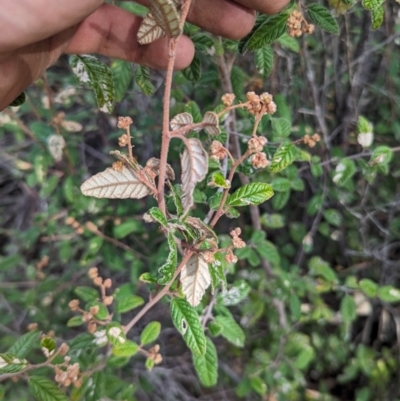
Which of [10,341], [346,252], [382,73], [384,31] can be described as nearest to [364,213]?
Result: [346,252]

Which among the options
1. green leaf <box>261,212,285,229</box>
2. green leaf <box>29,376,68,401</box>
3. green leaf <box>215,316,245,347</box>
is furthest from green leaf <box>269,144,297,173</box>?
green leaf <box>29,376,68,401</box>

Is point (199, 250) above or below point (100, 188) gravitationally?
below

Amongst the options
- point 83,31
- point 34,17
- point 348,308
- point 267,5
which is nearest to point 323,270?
point 348,308

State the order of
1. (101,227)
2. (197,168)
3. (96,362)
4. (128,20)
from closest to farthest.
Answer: (197,168)
(128,20)
(96,362)
(101,227)

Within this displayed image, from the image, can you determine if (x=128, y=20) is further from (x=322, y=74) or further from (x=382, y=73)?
(x=382, y=73)

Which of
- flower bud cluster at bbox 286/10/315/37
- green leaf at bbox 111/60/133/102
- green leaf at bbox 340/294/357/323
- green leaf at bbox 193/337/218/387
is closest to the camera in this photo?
flower bud cluster at bbox 286/10/315/37

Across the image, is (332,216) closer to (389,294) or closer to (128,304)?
(389,294)

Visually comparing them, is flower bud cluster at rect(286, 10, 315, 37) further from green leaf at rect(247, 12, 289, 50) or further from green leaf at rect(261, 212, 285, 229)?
green leaf at rect(261, 212, 285, 229)
